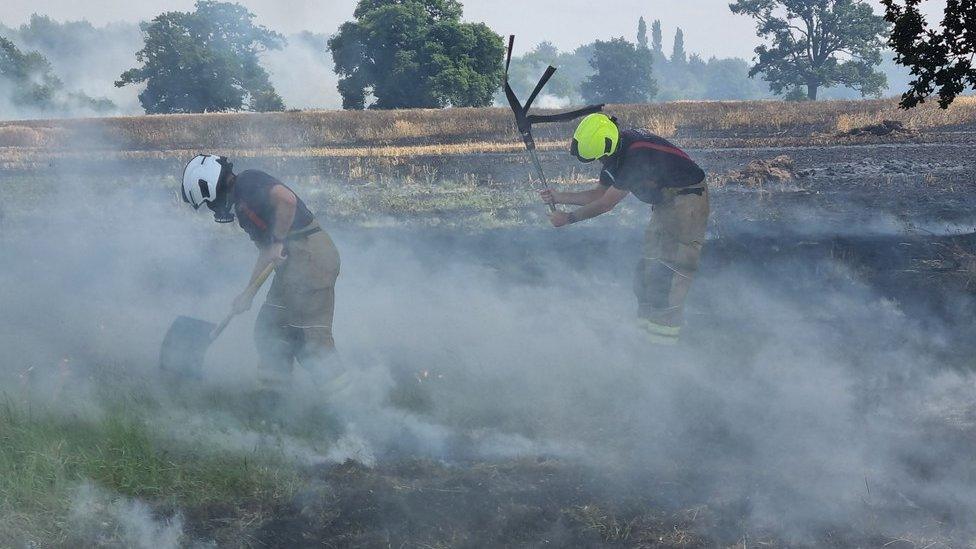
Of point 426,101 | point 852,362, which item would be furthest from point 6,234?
point 426,101

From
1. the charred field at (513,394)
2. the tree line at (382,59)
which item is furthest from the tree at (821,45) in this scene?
the charred field at (513,394)

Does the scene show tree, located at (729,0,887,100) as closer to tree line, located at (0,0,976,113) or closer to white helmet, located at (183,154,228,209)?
tree line, located at (0,0,976,113)

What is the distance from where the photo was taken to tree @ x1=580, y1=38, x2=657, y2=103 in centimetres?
7525

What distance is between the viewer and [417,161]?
19000 mm

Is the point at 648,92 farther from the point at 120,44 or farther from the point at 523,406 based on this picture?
the point at 523,406

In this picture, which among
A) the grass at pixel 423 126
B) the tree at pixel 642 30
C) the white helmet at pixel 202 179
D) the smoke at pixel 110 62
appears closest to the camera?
the white helmet at pixel 202 179

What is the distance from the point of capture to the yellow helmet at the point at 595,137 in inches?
231

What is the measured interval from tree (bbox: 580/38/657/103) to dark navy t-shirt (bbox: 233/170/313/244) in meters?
71.9

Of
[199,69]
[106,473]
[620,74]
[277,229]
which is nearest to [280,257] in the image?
[277,229]

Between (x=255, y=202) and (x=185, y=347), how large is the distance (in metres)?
1.02

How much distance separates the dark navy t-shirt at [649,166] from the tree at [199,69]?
41676mm

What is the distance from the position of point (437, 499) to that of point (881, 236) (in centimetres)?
755

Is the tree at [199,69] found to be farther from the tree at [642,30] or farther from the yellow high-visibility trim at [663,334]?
the tree at [642,30]

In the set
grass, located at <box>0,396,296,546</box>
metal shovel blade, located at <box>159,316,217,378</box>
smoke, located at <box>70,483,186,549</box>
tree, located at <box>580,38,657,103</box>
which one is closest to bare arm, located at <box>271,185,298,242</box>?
metal shovel blade, located at <box>159,316,217,378</box>
